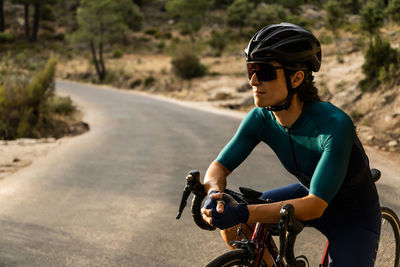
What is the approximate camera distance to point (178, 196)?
22.2 ft

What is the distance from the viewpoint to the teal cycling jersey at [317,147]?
2.27 m

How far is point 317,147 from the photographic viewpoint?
2459mm

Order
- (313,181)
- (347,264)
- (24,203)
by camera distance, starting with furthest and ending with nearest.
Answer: (24,203)
(347,264)
(313,181)

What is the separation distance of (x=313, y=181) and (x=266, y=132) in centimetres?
50

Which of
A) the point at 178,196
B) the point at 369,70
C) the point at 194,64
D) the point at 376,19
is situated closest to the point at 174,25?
the point at 194,64

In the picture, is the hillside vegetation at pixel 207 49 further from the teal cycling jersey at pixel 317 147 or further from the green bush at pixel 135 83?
the teal cycling jersey at pixel 317 147

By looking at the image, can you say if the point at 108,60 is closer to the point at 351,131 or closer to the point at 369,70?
the point at 369,70

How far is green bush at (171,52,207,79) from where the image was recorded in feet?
114

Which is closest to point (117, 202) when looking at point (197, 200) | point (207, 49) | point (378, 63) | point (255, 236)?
point (197, 200)

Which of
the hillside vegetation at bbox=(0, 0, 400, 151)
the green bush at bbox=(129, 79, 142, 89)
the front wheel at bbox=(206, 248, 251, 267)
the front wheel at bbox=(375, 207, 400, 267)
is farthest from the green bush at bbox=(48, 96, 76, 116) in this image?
the green bush at bbox=(129, 79, 142, 89)

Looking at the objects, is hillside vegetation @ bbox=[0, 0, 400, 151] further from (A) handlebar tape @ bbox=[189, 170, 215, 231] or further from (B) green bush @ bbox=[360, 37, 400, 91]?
(A) handlebar tape @ bbox=[189, 170, 215, 231]

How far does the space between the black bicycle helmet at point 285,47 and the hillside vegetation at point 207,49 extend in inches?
340

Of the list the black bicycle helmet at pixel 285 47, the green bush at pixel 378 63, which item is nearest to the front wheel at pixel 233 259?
the black bicycle helmet at pixel 285 47

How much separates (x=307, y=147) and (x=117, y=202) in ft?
14.5
